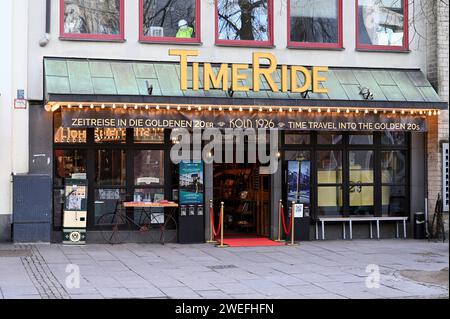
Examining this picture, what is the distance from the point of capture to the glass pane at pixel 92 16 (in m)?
16.2

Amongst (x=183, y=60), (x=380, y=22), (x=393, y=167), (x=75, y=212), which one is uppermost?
(x=380, y=22)

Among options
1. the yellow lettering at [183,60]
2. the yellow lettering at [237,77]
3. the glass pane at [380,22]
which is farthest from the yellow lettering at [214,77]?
the glass pane at [380,22]

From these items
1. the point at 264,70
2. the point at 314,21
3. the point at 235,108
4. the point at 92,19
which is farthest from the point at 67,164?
the point at 314,21

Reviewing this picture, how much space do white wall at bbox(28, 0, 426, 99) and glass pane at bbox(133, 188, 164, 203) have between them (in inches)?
120

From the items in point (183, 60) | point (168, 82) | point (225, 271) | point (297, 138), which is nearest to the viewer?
point (225, 271)

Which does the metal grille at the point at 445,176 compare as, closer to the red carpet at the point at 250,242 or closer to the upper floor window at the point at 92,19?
the red carpet at the point at 250,242

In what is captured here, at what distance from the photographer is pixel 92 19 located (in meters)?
16.3

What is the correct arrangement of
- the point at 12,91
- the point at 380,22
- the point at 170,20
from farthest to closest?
the point at 380,22, the point at 170,20, the point at 12,91

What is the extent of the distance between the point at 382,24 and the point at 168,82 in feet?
19.2

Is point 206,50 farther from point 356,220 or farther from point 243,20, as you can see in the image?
point 356,220

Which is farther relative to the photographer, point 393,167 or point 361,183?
point 393,167

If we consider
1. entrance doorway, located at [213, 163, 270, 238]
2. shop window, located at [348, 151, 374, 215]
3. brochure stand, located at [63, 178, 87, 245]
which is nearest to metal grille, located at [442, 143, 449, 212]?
shop window, located at [348, 151, 374, 215]
